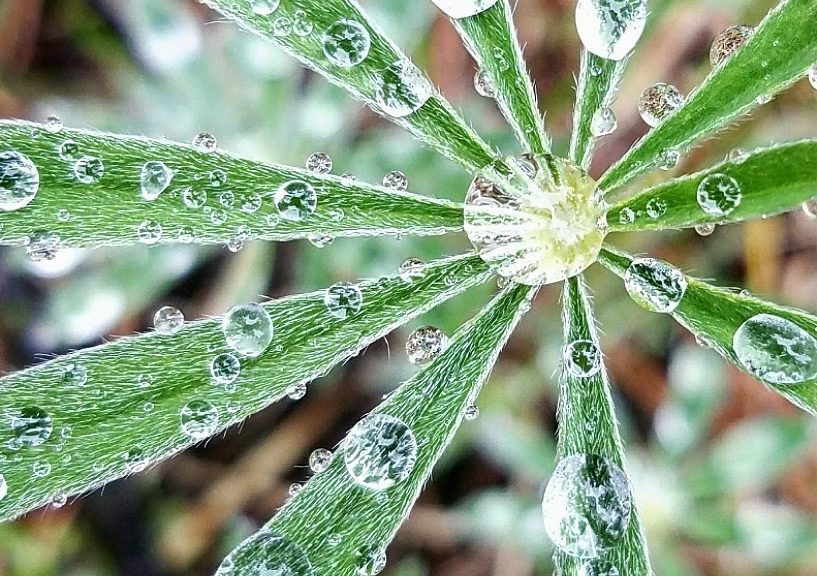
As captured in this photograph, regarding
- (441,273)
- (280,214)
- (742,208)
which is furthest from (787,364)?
(280,214)

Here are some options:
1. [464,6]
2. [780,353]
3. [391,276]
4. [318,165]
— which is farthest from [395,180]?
[780,353]

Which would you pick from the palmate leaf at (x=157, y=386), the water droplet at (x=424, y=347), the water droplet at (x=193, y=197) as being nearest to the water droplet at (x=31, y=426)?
the palmate leaf at (x=157, y=386)

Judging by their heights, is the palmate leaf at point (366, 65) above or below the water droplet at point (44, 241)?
above

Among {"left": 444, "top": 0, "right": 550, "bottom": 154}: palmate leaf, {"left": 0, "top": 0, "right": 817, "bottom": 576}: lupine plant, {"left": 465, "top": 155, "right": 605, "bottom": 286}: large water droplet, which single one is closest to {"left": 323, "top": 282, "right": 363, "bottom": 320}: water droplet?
{"left": 0, "top": 0, "right": 817, "bottom": 576}: lupine plant

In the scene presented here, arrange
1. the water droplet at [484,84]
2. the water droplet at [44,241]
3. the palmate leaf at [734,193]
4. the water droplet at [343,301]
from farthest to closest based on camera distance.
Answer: the water droplet at [484,84], the water droplet at [343,301], the water droplet at [44,241], the palmate leaf at [734,193]

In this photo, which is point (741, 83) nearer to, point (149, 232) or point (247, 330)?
point (247, 330)

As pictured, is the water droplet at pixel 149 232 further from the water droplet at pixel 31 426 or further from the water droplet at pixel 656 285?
the water droplet at pixel 656 285
